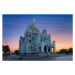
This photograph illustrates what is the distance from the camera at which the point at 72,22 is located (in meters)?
19.5

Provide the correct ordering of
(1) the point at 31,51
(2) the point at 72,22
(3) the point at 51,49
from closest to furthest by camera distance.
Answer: (2) the point at 72,22, (1) the point at 31,51, (3) the point at 51,49

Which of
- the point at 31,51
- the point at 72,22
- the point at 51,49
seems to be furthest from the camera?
the point at 51,49

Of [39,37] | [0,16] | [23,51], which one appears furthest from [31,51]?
[0,16]

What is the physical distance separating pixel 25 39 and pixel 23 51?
4306 mm

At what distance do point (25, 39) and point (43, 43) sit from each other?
6.75 m

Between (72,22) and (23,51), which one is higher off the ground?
(72,22)
